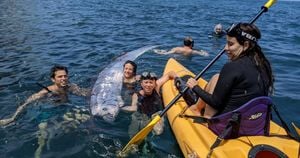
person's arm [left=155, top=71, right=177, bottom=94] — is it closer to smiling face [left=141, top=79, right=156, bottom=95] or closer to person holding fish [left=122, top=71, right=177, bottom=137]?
person holding fish [left=122, top=71, right=177, bottom=137]

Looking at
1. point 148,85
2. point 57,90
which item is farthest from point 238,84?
point 57,90

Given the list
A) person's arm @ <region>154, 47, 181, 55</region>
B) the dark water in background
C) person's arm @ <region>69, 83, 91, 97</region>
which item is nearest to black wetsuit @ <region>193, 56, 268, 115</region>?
the dark water in background

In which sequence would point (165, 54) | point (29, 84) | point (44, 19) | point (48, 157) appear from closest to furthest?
point (48, 157)
point (29, 84)
point (165, 54)
point (44, 19)

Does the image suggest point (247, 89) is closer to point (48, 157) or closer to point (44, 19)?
point (48, 157)

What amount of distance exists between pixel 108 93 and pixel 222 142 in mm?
3630

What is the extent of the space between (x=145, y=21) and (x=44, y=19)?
529 centimetres

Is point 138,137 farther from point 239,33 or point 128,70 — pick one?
point 128,70

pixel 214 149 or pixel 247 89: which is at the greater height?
pixel 247 89

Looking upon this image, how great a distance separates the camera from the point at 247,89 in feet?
16.1

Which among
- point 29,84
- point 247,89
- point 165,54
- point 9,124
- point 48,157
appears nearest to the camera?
point 247,89

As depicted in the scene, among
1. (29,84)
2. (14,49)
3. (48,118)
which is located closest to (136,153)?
(48,118)

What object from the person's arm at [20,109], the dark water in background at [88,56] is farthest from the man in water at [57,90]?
the dark water in background at [88,56]

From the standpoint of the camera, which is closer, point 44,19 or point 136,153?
point 136,153

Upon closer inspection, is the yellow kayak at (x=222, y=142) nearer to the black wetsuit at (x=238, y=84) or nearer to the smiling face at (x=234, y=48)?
the black wetsuit at (x=238, y=84)
